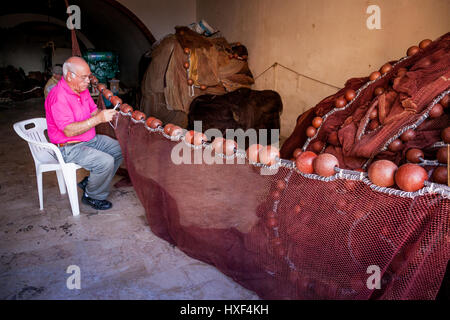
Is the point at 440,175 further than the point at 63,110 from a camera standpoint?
No

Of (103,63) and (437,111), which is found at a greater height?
(103,63)

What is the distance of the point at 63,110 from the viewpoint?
8.87 feet

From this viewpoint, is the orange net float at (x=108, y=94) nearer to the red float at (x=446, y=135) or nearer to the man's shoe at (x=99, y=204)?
the man's shoe at (x=99, y=204)

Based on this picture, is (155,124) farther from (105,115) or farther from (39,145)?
(39,145)

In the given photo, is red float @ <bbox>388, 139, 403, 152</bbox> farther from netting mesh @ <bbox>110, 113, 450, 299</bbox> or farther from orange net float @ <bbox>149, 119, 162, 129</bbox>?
orange net float @ <bbox>149, 119, 162, 129</bbox>

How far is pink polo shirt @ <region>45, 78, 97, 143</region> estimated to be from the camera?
2.71 m

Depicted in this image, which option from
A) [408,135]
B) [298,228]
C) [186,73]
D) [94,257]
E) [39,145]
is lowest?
[94,257]

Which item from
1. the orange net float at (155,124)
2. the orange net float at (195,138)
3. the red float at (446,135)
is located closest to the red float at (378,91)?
the red float at (446,135)

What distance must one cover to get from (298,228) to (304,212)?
0.31 feet

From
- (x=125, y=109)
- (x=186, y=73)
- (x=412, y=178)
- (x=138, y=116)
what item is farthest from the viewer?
(x=186, y=73)

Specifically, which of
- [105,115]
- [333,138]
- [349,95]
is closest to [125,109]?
[105,115]

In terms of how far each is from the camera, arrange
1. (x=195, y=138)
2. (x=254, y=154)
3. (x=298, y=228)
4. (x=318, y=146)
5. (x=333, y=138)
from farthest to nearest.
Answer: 1. (x=318, y=146)
2. (x=333, y=138)
3. (x=195, y=138)
4. (x=254, y=154)
5. (x=298, y=228)
